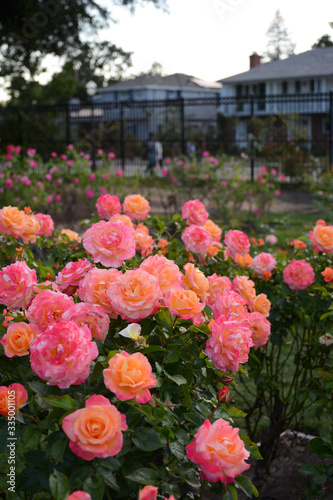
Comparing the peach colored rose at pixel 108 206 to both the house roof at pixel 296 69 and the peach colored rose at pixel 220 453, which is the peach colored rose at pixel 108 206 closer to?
the peach colored rose at pixel 220 453

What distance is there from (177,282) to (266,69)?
38620 millimetres

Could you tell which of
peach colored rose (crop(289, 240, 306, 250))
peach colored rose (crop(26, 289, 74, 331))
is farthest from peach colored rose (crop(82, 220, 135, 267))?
peach colored rose (crop(289, 240, 306, 250))

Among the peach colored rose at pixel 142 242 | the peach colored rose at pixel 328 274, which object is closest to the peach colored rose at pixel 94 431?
the peach colored rose at pixel 142 242

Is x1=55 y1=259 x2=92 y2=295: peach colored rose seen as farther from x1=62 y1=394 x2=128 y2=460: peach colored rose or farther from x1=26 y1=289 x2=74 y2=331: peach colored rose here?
x1=62 y1=394 x2=128 y2=460: peach colored rose

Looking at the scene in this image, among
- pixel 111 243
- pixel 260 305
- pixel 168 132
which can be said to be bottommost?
pixel 260 305

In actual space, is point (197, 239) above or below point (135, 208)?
below

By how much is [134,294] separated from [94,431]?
321 mm

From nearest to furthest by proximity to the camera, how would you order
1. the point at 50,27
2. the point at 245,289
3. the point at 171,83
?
the point at 245,289 < the point at 50,27 < the point at 171,83

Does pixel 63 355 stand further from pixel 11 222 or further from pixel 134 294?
pixel 11 222

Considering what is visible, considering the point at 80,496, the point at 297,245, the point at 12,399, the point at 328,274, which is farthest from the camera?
the point at 297,245

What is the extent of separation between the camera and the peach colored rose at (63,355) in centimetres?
106

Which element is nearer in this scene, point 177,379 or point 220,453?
point 220,453

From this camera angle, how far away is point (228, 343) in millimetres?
1269

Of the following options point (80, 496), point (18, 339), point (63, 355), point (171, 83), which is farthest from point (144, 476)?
point (171, 83)
